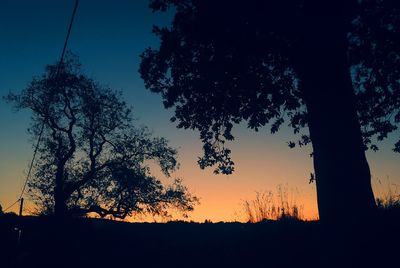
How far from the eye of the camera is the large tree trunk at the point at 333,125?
695 centimetres

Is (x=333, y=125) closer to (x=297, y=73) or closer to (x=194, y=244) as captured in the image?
(x=297, y=73)

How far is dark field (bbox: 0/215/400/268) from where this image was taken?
6594 mm

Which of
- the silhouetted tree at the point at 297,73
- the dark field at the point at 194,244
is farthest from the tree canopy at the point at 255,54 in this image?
the dark field at the point at 194,244

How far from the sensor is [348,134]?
727 centimetres

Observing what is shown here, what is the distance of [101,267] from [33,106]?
15.0m

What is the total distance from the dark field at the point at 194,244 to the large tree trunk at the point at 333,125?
55 centimetres

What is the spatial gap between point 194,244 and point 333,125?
665 centimetres

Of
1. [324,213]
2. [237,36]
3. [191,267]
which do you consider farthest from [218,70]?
[191,267]

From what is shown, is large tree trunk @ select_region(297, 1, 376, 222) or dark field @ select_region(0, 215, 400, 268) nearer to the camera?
dark field @ select_region(0, 215, 400, 268)

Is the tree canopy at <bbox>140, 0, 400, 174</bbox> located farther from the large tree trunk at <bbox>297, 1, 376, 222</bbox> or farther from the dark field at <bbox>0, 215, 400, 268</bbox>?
the dark field at <bbox>0, 215, 400, 268</bbox>

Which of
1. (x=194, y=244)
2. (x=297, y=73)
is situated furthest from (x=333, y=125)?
(x=194, y=244)

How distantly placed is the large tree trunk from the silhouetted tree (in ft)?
0.07

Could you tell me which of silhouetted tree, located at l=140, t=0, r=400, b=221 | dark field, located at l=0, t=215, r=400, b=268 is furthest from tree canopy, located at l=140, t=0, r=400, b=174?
dark field, located at l=0, t=215, r=400, b=268

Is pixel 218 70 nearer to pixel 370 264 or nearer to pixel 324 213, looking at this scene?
pixel 324 213
